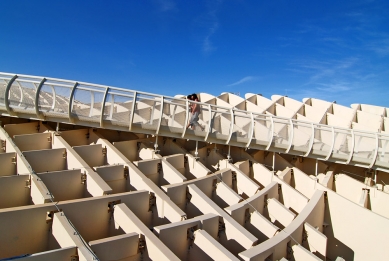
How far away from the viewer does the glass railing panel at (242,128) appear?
14.0 m

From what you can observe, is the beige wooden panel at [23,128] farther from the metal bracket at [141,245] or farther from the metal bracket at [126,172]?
the metal bracket at [141,245]

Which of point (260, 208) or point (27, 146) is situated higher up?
point (27, 146)

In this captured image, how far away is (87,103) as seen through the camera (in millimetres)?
11836

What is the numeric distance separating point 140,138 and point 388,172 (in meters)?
12.8

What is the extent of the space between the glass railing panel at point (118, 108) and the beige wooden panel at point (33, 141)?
2354 millimetres

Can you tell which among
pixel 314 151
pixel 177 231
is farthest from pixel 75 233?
pixel 314 151

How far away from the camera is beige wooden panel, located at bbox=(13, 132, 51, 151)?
35.3ft

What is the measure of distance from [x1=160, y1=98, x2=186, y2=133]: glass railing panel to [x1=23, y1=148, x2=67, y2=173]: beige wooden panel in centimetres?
416

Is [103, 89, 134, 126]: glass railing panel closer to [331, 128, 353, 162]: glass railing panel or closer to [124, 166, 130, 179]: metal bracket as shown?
[124, 166, 130, 179]: metal bracket

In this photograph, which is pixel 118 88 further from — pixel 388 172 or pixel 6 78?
pixel 388 172

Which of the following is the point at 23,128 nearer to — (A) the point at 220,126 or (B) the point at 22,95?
(B) the point at 22,95

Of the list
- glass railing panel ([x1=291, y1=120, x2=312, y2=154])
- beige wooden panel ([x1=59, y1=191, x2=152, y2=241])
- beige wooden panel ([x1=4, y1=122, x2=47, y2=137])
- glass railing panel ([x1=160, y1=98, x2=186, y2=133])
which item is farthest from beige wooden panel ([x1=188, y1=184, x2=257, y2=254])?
beige wooden panel ([x1=4, y1=122, x2=47, y2=137])

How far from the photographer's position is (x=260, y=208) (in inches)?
453

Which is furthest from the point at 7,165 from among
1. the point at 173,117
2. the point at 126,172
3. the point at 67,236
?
the point at 173,117
